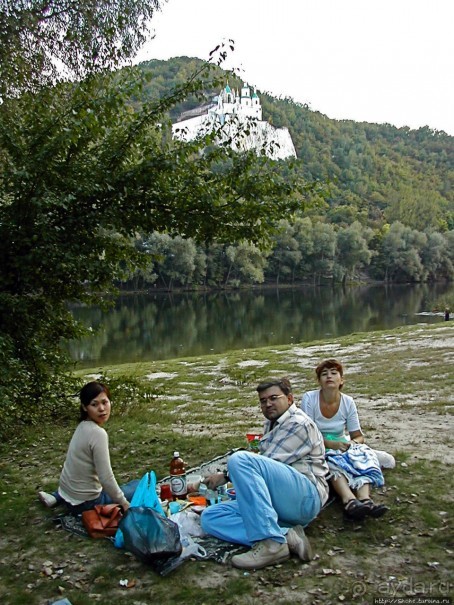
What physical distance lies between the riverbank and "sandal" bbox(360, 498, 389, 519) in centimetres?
8

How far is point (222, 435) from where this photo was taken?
28.6 feet

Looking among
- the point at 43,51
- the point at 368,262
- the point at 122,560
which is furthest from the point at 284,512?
the point at 368,262

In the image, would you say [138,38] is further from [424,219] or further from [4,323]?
[424,219]

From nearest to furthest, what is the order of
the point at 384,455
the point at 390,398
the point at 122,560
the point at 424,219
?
the point at 122,560, the point at 384,455, the point at 390,398, the point at 424,219

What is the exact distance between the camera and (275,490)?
4699 millimetres

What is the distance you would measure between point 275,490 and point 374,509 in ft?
3.65

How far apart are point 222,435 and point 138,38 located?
7787 millimetres

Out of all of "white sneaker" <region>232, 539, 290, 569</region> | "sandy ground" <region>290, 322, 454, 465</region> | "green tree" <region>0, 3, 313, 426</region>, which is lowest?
"sandy ground" <region>290, 322, 454, 465</region>

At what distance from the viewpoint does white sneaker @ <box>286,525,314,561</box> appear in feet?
14.7

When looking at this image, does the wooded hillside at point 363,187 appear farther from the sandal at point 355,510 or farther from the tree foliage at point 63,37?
the sandal at point 355,510

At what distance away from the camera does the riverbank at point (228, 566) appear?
4.12 meters

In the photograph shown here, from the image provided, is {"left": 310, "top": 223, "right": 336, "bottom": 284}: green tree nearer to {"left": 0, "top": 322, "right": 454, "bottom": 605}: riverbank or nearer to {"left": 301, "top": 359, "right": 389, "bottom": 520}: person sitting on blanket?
{"left": 0, "top": 322, "right": 454, "bottom": 605}: riverbank

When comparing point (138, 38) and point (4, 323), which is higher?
point (138, 38)

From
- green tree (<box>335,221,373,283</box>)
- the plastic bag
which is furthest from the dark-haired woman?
green tree (<box>335,221,373,283</box>)
